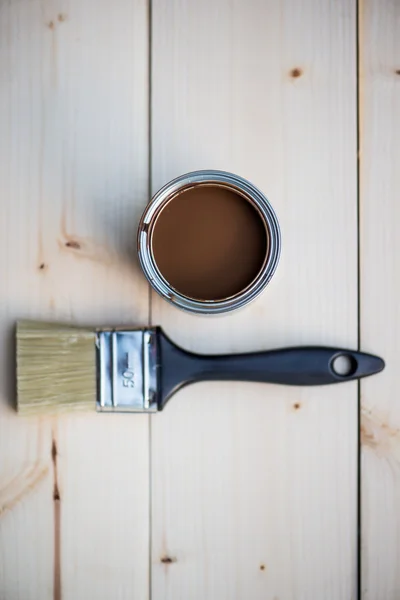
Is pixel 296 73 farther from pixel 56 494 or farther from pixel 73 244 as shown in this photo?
pixel 56 494

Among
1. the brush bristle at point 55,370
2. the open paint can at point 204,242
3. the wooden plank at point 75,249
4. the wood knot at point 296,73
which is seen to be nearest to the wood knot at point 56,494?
the wooden plank at point 75,249

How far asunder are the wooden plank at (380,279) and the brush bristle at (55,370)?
1.15 feet

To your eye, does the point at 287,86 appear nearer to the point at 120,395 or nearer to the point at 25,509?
the point at 120,395

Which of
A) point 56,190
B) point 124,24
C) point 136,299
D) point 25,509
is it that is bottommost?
point 25,509

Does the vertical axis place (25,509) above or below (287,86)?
below

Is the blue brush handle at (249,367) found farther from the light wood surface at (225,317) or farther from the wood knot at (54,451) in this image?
the wood knot at (54,451)

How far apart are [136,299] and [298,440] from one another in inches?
10.9

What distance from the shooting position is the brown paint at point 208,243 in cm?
65

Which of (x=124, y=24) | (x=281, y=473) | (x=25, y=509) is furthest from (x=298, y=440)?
(x=124, y=24)

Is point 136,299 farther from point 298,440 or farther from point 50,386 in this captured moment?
point 298,440

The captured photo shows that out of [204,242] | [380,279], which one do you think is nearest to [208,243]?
[204,242]

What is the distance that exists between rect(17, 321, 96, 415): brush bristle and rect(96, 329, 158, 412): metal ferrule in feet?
0.05

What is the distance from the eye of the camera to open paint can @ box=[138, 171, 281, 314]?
646 millimetres

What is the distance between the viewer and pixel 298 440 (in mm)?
728
